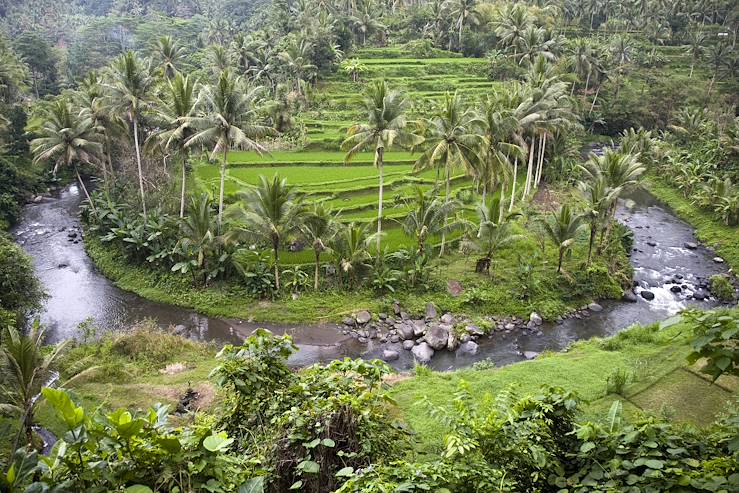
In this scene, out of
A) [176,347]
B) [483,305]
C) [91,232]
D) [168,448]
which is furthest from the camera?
[91,232]

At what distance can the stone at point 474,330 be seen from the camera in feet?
66.5

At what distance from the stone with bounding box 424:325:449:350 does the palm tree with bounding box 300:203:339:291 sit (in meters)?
5.42

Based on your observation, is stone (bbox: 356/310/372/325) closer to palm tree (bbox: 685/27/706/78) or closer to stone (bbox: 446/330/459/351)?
stone (bbox: 446/330/459/351)

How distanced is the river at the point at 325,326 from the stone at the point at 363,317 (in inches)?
39.4

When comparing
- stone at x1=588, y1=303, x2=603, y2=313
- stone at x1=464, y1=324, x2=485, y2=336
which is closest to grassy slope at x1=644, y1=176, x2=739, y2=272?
stone at x1=588, y1=303, x2=603, y2=313

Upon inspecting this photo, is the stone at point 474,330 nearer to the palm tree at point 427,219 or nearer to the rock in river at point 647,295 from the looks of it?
the palm tree at point 427,219

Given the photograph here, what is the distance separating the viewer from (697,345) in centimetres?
475

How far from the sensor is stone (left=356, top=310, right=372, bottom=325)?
2084 cm

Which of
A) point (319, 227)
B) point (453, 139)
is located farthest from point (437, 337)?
point (453, 139)

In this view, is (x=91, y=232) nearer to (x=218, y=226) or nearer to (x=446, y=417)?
(x=218, y=226)

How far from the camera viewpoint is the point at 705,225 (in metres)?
30.7

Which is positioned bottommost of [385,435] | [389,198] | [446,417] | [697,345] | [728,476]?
[389,198]

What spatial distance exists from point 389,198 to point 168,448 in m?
26.0

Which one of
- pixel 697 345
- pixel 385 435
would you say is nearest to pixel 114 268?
pixel 385 435
